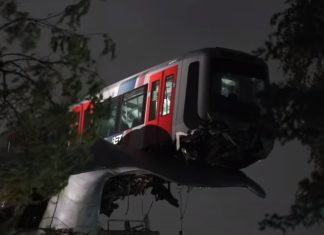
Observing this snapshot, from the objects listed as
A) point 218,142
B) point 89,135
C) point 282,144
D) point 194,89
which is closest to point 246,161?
point 218,142

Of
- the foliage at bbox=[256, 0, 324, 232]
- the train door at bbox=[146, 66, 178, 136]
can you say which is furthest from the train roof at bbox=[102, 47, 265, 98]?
the foliage at bbox=[256, 0, 324, 232]

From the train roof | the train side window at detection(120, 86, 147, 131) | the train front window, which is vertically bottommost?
the train side window at detection(120, 86, 147, 131)

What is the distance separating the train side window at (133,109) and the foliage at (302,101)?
4.34 meters

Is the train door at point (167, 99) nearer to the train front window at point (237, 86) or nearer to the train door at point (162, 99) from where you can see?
the train door at point (162, 99)

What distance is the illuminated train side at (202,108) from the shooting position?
A: 9.76 meters

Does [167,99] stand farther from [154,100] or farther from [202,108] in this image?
[202,108]

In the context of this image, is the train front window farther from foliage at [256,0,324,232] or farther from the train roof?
foliage at [256,0,324,232]

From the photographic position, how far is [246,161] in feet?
35.4

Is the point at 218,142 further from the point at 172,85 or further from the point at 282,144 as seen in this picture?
the point at 282,144

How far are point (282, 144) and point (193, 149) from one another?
13.7ft

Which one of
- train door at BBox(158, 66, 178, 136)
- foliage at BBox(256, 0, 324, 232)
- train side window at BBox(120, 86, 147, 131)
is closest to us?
foliage at BBox(256, 0, 324, 232)

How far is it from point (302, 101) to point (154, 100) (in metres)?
5.08

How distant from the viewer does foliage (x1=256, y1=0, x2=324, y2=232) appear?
5.70 m

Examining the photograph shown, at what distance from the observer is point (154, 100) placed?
34.1 feet
